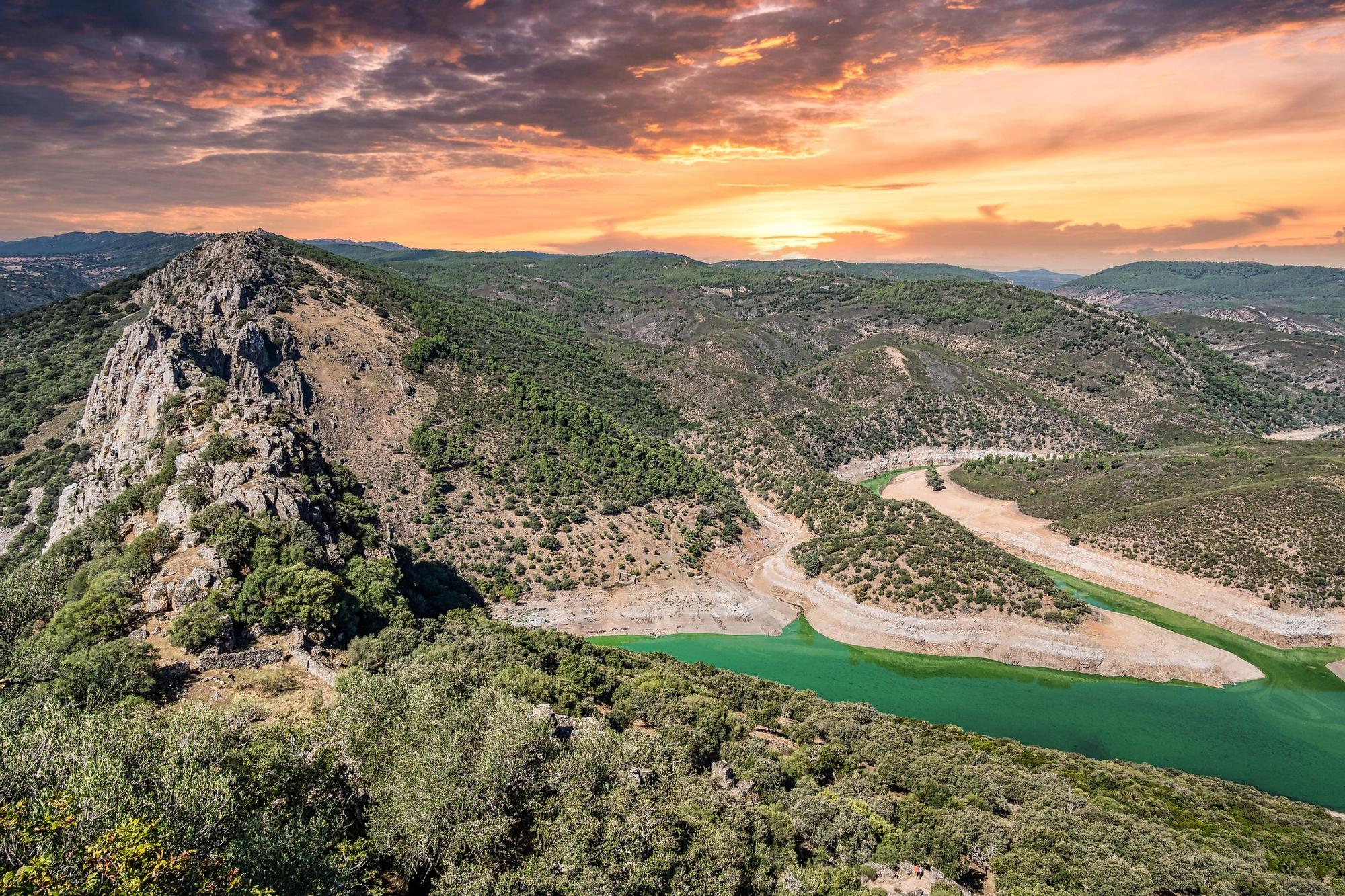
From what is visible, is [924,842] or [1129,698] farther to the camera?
[1129,698]

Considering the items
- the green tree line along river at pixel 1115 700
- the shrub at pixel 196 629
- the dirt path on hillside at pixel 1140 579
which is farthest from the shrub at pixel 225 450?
the dirt path on hillside at pixel 1140 579

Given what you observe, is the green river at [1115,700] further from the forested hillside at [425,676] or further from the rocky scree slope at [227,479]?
the rocky scree slope at [227,479]

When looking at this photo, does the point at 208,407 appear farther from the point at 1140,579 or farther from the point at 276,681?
the point at 1140,579

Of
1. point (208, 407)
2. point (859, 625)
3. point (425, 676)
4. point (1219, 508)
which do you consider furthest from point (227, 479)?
point (1219, 508)

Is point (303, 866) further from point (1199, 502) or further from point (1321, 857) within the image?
point (1199, 502)

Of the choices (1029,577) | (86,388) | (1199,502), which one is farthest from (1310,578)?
(86,388)

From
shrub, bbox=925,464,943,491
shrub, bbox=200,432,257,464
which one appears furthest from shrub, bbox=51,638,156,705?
shrub, bbox=925,464,943,491
